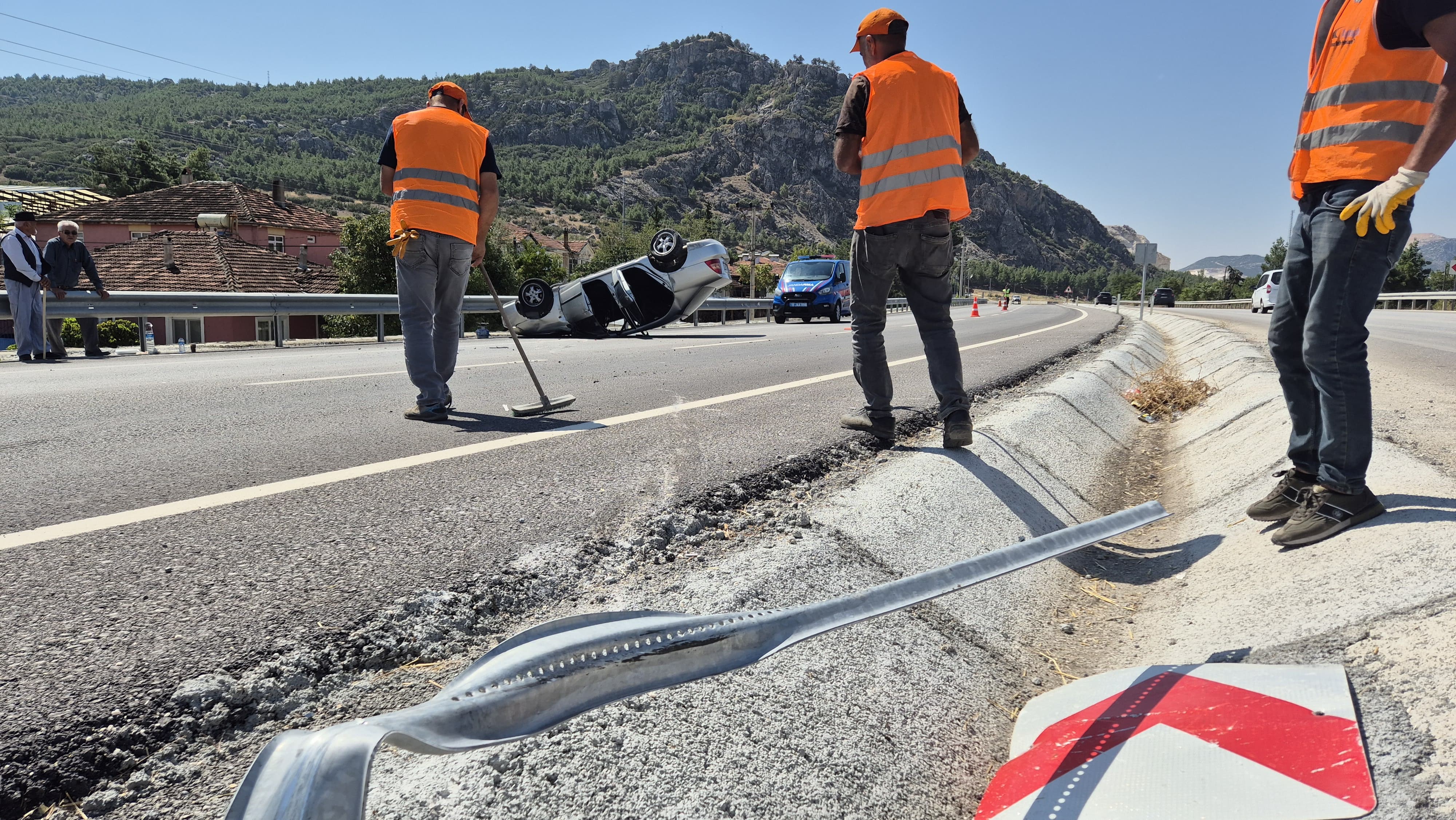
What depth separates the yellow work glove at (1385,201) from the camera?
232 cm

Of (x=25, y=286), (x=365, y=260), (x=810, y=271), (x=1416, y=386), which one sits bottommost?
(x=1416, y=386)

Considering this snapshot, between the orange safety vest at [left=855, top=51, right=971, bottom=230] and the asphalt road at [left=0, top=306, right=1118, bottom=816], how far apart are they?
1.28 meters

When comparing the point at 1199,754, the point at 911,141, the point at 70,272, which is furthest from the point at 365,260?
the point at 1199,754

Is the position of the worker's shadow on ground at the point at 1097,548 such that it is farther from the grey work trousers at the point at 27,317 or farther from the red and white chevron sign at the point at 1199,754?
the grey work trousers at the point at 27,317

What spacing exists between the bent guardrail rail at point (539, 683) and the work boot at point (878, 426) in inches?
107

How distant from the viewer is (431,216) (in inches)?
195

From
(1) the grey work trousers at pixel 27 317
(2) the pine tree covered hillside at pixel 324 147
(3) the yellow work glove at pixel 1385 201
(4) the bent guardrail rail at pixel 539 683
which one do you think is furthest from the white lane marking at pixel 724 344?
(2) the pine tree covered hillside at pixel 324 147

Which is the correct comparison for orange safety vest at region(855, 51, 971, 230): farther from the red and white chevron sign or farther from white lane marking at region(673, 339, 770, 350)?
white lane marking at region(673, 339, 770, 350)

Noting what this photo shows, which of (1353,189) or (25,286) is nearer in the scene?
(1353,189)

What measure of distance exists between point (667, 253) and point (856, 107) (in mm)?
10908

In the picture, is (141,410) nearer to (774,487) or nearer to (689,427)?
(689,427)

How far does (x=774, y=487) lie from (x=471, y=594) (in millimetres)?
1621

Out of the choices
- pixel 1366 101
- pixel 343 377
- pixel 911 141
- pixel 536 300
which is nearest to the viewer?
pixel 1366 101

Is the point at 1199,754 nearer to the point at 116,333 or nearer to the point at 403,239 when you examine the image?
the point at 403,239
